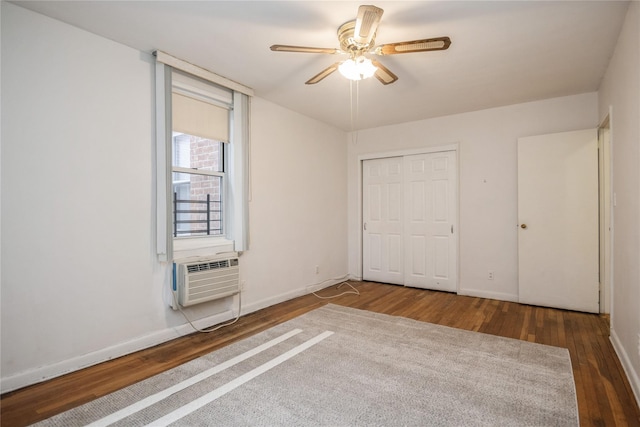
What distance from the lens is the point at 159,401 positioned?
6.31 ft

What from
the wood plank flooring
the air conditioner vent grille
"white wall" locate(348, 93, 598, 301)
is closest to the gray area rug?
the wood plank flooring

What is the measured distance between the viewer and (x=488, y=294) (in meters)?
4.27

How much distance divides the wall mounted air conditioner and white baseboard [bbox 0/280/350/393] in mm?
278

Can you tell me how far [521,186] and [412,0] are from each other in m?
2.89

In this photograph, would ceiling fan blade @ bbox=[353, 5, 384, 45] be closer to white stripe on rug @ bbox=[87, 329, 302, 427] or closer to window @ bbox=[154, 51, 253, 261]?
window @ bbox=[154, 51, 253, 261]

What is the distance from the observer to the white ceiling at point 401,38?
2.15m

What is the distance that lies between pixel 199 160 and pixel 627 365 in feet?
12.9

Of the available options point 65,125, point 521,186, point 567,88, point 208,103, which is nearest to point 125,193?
point 65,125

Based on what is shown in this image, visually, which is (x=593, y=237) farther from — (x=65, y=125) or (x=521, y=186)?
(x=65, y=125)

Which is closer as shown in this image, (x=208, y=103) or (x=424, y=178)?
(x=208, y=103)

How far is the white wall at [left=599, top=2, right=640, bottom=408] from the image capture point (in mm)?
2025

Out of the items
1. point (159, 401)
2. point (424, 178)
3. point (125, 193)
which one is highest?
point (424, 178)

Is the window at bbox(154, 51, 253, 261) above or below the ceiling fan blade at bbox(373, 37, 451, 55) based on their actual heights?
below

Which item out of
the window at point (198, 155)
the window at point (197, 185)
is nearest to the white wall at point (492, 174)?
the window at point (198, 155)
